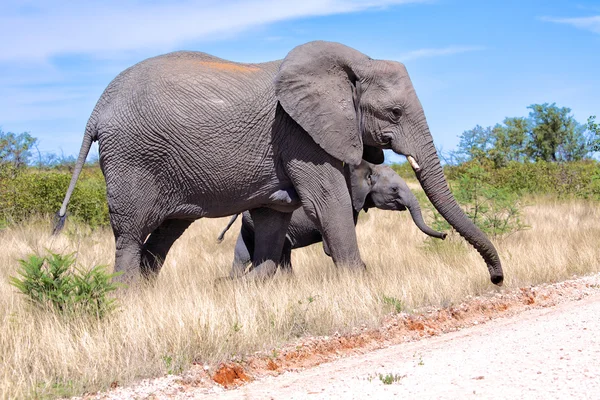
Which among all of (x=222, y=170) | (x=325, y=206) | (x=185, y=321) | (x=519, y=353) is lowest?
(x=519, y=353)

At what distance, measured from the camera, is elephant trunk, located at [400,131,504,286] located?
7.60 meters

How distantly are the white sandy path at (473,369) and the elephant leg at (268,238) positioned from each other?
2.42 metres

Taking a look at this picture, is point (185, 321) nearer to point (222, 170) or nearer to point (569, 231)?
point (222, 170)

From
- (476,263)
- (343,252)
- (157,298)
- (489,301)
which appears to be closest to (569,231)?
(476,263)

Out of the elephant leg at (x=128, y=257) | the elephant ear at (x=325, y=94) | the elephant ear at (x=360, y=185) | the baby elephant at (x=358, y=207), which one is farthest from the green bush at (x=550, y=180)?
the elephant leg at (x=128, y=257)

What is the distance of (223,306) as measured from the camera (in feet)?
22.2

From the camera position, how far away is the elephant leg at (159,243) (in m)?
8.62

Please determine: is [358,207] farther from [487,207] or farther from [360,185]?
[487,207]

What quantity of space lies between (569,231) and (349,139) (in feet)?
20.5

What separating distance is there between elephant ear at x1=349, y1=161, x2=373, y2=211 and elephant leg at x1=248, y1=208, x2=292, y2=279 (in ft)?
6.37

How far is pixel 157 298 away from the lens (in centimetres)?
690

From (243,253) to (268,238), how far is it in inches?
61.2

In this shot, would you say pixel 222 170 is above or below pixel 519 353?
above

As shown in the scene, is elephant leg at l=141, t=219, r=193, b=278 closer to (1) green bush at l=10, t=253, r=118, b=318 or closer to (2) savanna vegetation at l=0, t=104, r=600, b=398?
(2) savanna vegetation at l=0, t=104, r=600, b=398
